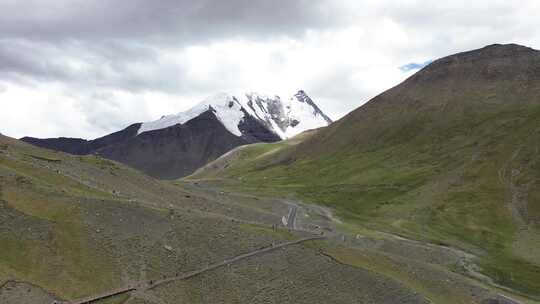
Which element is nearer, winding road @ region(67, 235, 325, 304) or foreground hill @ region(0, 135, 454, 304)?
winding road @ region(67, 235, 325, 304)

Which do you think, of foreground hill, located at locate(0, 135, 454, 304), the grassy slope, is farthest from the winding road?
the grassy slope

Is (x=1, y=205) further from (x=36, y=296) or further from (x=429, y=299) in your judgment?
(x=429, y=299)

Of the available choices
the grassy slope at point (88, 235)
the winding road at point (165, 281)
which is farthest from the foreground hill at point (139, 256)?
the winding road at point (165, 281)

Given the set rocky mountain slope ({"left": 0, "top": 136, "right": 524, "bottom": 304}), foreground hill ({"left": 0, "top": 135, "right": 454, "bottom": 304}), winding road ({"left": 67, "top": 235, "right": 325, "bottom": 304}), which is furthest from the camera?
rocky mountain slope ({"left": 0, "top": 136, "right": 524, "bottom": 304})

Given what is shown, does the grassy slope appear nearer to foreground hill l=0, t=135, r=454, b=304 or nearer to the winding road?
foreground hill l=0, t=135, r=454, b=304

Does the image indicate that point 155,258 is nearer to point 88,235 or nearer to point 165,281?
point 165,281

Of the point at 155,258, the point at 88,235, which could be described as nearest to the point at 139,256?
the point at 155,258

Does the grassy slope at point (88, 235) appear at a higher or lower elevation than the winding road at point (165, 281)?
higher

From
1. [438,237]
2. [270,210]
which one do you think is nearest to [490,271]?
[438,237]

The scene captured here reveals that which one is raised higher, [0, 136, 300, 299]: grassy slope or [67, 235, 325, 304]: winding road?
[0, 136, 300, 299]: grassy slope

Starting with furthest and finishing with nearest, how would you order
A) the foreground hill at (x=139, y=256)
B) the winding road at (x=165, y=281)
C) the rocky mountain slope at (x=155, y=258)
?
the rocky mountain slope at (x=155, y=258) → the foreground hill at (x=139, y=256) → the winding road at (x=165, y=281)

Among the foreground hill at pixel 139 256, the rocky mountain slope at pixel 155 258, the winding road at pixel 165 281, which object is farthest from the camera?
the rocky mountain slope at pixel 155 258

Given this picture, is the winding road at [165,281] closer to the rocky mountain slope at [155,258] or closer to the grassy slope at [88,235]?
the rocky mountain slope at [155,258]

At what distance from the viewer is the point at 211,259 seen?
6850 centimetres
